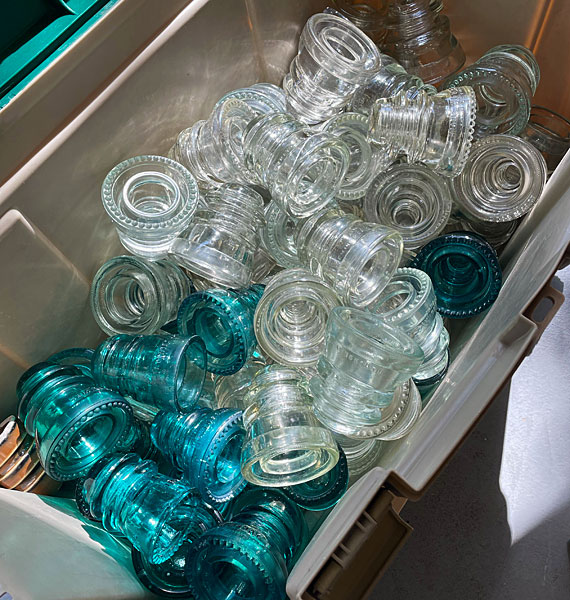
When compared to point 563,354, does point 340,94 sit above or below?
above

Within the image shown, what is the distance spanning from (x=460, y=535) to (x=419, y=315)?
739 millimetres

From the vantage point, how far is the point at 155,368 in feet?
3.19

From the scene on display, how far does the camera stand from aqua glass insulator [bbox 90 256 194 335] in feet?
3.70

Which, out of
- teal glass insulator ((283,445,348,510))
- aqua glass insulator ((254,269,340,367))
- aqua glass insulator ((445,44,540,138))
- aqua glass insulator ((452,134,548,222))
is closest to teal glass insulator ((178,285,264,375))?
aqua glass insulator ((254,269,340,367))

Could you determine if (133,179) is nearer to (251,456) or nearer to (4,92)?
(4,92)

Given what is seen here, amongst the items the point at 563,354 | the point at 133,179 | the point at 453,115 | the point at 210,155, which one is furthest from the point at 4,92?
Answer: the point at 563,354

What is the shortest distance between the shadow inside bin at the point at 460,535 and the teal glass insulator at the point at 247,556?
0.55 metres

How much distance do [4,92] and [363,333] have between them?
685 mm

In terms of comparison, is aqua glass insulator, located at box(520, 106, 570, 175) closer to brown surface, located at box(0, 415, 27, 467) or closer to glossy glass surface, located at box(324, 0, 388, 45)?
glossy glass surface, located at box(324, 0, 388, 45)

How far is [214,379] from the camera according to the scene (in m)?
1.14

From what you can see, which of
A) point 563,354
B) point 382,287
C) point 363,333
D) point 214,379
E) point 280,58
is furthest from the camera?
point 563,354

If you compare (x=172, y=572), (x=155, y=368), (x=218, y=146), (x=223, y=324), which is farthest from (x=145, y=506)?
(x=218, y=146)

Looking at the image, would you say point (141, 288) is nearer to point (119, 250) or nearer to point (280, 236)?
point (119, 250)

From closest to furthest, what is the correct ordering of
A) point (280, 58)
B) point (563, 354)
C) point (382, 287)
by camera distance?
point (382, 287), point (280, 58), point (563, 354)
